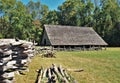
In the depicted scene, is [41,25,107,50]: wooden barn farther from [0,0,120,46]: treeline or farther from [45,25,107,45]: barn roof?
[0,0,120,46]: treeline

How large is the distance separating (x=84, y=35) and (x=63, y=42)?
6.06 metres

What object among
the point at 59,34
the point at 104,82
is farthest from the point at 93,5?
the point at 104,82

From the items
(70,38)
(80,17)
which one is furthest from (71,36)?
(80,17)

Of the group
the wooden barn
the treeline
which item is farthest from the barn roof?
the treeline

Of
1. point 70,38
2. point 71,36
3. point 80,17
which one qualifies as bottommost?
point 70,38

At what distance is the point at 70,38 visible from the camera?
46906mm

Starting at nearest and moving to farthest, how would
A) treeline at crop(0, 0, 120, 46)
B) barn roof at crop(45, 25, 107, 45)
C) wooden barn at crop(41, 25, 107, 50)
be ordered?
wooden barn at crop(41, 25, 107, 50) < barn roof at crop(45, 25, 107, 45) < treeline at crop(0, 0, 120, 46)

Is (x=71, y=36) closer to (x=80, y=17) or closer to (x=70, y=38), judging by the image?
(x=70, y=38)

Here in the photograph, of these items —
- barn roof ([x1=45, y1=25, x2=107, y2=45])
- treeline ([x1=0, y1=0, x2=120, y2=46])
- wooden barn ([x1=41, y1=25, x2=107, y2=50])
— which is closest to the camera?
wooden barn ([x1=41, y1=25, x2=107, y2=50])

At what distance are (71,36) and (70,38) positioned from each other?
32.1 inches

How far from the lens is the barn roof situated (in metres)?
45.2

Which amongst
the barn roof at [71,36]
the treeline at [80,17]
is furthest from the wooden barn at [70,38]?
the treeline at [80,17]

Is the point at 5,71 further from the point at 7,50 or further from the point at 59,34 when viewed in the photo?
the point at 59,34

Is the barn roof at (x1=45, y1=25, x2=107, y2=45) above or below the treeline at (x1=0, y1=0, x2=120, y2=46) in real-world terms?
below
